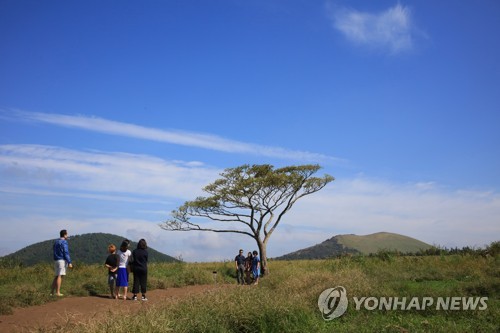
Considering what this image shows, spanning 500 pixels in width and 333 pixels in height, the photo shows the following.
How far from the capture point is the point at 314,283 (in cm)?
1141

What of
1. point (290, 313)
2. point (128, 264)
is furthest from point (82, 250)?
point (290, 313)

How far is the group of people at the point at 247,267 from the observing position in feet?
65.8

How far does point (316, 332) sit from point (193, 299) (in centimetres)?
245

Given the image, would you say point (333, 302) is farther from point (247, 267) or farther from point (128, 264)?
point (247, 267)

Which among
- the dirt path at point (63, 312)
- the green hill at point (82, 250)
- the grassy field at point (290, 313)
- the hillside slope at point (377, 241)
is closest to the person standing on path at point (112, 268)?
the dirt path at point (63, 312)

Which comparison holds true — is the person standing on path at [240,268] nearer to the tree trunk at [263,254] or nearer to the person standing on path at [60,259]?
the tree trunk at [263,254]

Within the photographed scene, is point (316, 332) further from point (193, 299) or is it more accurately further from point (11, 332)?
point (11, 332)

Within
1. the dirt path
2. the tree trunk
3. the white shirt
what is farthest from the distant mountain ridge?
the dirt path

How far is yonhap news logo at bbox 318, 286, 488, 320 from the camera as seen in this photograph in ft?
27.8

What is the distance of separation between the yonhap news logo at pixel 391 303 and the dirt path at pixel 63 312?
2678 mm

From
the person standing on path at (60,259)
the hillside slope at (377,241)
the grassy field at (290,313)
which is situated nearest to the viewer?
the grassy field at (290,313)

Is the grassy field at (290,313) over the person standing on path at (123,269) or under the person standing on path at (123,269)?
under

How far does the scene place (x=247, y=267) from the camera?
802 inches

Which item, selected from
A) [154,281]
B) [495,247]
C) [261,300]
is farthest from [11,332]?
[495,247]
